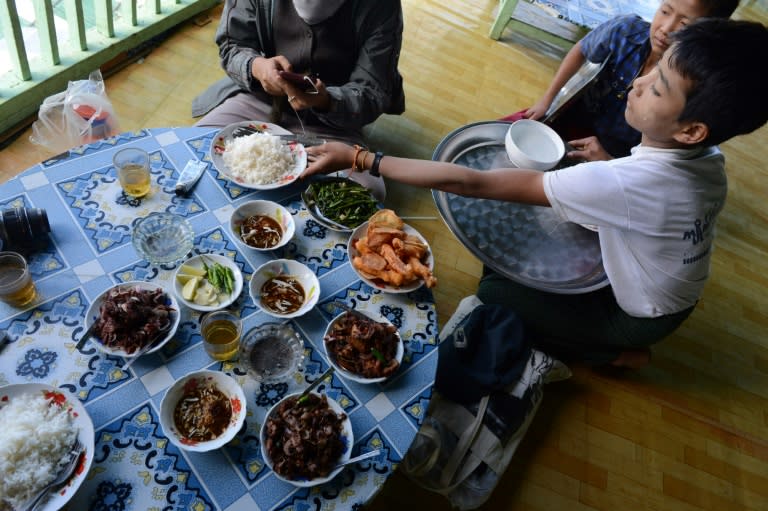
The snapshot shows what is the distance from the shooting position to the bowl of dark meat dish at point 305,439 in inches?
51.4

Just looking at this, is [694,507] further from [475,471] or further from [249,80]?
[249,80]

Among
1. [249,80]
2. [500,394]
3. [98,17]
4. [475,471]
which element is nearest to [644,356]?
[500,394]

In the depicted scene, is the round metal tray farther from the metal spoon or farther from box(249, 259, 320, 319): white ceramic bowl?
the metal spoon

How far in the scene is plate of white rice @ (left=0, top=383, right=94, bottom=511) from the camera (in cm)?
112

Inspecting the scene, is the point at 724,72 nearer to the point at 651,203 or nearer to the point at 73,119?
the point at 651,203

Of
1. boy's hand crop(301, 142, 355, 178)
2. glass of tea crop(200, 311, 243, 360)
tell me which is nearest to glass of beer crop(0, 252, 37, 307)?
glass of tea crop(200, 311, 243, 360)

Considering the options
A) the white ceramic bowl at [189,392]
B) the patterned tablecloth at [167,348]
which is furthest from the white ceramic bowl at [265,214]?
the white ceramic bowl at [189,392]

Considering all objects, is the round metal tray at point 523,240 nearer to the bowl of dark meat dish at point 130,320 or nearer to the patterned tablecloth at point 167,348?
the patterned tablecloth at point 167,348

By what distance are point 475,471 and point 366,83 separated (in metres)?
A: 1.95

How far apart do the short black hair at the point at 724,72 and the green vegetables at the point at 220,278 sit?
5.44 feet

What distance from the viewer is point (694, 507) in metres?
2.52

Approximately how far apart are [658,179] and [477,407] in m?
1.18

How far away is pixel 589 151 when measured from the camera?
8.53 ft

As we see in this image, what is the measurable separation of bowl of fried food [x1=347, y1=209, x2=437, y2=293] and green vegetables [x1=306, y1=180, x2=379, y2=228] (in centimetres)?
7
